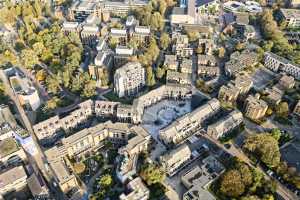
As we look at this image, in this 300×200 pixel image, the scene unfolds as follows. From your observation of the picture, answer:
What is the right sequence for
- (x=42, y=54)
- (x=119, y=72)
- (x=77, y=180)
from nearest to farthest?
(x=77, y=180) → (x=119, y=72) → (x=42, y=54)

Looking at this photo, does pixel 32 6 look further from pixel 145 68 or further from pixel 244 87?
pixel 244 87

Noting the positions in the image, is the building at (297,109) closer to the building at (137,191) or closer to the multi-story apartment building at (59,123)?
the building at (137,191)

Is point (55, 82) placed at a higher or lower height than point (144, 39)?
lower

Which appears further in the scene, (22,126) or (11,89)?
(11,89)

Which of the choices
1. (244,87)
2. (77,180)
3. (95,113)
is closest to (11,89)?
(95,113)

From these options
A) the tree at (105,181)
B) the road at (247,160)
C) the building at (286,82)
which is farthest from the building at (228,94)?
the tree at (105,181)

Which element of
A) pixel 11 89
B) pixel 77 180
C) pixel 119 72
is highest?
pixel 119 72

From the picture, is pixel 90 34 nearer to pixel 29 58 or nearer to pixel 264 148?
pixel 29 58

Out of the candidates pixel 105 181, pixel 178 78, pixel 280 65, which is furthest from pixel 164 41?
pixel 105 181
